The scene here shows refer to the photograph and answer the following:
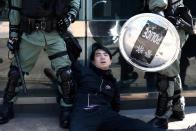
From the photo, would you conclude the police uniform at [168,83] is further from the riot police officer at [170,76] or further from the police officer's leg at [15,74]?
the police officer's leg at [15,74]

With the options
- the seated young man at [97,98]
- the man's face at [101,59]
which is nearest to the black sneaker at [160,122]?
the seated young man at [97,98]

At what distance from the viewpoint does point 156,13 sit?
4.66 m

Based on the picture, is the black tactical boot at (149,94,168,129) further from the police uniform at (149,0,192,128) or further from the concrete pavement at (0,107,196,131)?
the concrete pavement at (0,107,196,131)

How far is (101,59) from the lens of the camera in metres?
4.74

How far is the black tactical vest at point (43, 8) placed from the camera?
4555mm

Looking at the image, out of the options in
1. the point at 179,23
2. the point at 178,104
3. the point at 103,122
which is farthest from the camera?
the point at 178,104

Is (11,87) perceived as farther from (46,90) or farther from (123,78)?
(123,78)

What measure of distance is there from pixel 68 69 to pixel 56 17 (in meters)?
0.47

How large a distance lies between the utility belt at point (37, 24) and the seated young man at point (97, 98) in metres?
0.44

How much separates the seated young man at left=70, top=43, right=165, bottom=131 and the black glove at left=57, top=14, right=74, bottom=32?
347 millimetres

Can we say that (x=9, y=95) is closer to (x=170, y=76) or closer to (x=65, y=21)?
(x=65, y=21)

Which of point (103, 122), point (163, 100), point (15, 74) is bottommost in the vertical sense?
point (103, 122)

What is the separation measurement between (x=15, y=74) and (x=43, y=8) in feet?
2.08

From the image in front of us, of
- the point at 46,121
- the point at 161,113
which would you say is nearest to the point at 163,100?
the point at 161,113
